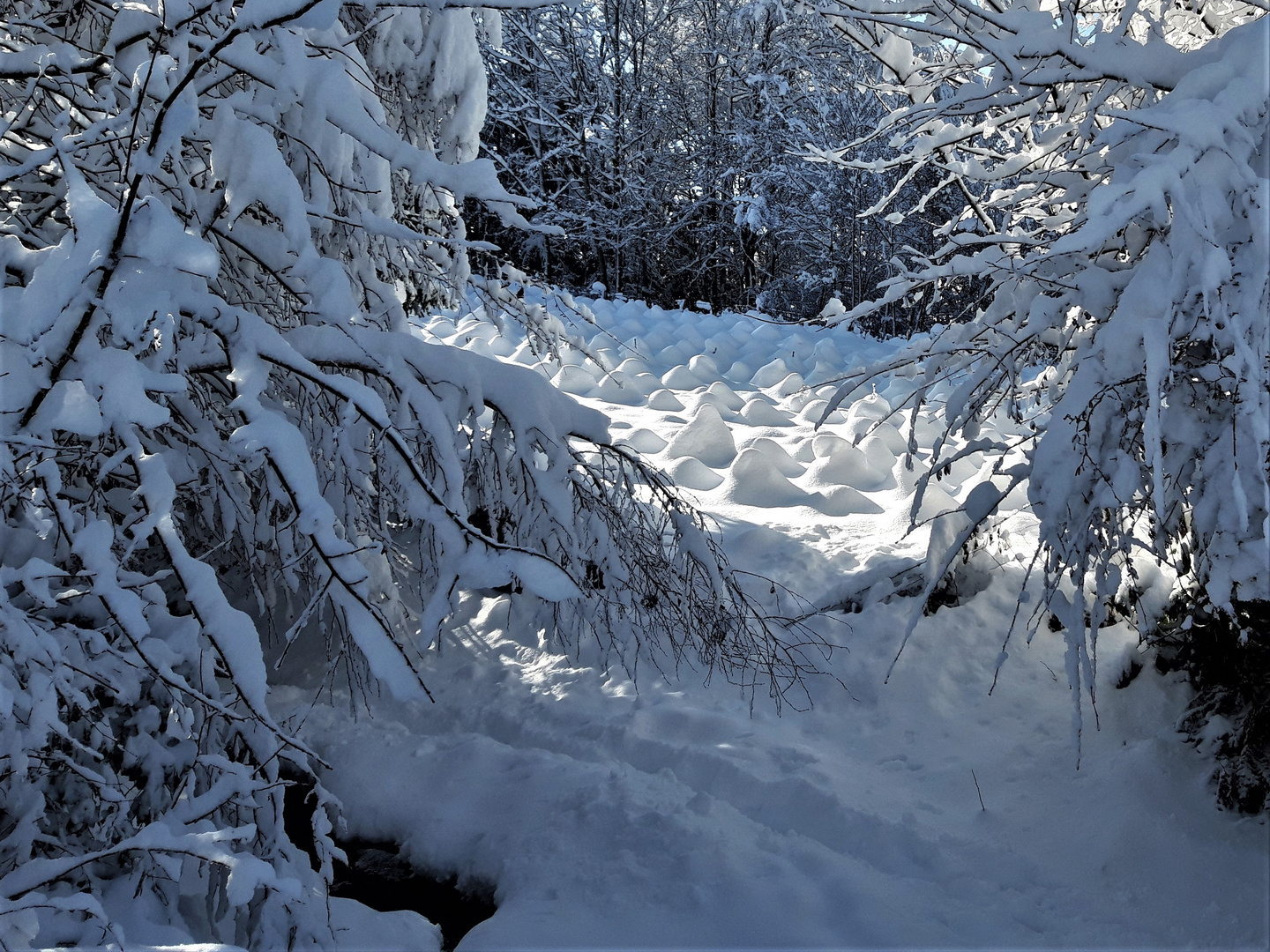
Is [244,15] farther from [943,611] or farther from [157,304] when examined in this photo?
[943,611]

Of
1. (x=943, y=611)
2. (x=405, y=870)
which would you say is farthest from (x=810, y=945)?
(x=943, y=611)

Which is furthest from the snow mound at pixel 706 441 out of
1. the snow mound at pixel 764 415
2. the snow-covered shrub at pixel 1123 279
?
the snow-covered shrub at pixel 1123 279

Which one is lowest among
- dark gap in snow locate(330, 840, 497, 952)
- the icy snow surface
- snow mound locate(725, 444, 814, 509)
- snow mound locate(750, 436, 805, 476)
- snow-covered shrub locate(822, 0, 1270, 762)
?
dark gap in snow locate(330, 840, 497, 952)

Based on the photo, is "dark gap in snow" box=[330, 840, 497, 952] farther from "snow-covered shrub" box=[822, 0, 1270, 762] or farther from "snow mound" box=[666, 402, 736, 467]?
"snow mound" box=[666, 402, 736, 467]

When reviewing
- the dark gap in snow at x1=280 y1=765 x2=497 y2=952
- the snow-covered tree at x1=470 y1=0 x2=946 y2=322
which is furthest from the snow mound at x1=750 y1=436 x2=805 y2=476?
the snow-covered tree at x1=470 y1=0 x2=946 y2=322

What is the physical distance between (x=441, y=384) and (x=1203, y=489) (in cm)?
159

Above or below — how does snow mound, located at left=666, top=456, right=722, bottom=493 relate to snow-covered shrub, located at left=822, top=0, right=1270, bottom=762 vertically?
below

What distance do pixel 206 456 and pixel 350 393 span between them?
2.30 feet

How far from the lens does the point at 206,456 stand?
2.08 meters

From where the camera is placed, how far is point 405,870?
2699mm

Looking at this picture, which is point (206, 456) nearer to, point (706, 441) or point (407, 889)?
point (407, 889)

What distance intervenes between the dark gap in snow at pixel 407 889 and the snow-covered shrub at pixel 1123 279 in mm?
1528

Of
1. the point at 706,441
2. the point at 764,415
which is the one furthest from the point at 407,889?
the point at 764,415

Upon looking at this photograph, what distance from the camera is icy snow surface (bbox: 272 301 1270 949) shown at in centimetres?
221
